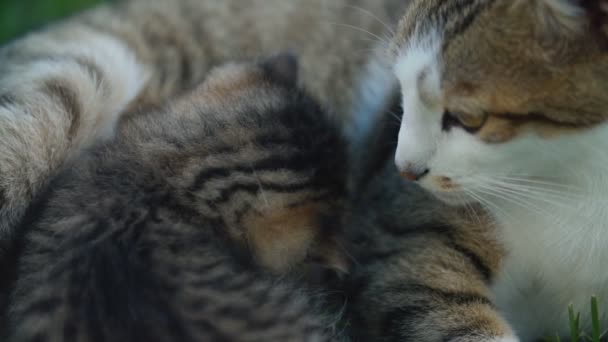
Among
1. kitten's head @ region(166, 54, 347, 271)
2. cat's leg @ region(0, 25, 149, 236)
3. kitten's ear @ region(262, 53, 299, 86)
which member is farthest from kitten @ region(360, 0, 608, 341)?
cat's leg @ region(0, 25, 149, 236)

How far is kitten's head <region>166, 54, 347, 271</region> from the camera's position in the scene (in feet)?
6.54

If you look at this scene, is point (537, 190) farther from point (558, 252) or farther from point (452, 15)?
point (452, 15)

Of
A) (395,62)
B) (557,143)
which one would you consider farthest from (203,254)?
(557,143)

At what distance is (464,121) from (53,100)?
1.26m

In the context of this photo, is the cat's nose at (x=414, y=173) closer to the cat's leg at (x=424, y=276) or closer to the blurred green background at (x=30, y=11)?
the cat's leg at (x=424, y=276)

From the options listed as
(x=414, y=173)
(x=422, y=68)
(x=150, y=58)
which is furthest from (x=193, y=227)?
(x=150, y=58)

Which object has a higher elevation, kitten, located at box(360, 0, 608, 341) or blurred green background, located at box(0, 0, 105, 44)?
blurred green background, located at box(0, 0, 105, 44)

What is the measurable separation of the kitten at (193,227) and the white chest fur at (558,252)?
472 mm

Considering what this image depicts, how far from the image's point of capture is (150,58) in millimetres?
3072

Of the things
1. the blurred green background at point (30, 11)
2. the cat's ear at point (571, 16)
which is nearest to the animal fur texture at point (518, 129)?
the cat's ear at point (571, 16)

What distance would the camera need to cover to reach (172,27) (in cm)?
322

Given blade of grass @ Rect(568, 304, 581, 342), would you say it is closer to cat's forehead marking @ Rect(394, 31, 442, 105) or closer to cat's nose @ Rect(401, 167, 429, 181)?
cat's nose @ Rect(401, 167, 429, 181)

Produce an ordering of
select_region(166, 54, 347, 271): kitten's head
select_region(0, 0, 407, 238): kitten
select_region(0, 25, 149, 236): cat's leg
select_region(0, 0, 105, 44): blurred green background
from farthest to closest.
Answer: select_region(0, 0, 105, 44): blurred green background < select_region(0, 0, 407, 238): kitten < select_region(0, 25, 149, 236): cat's leg < select_region(166, 54, 347, 271): kitten's head

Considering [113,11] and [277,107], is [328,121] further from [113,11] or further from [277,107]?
[113,11]
